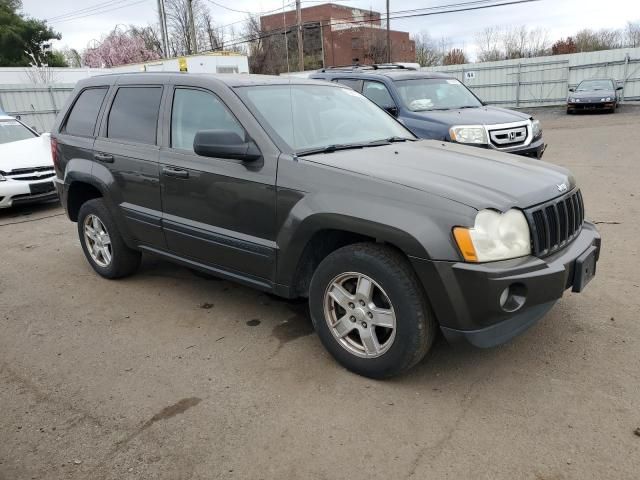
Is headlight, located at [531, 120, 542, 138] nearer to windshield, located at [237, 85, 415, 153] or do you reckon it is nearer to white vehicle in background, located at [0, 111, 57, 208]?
windshield, located at [237, 85, 415, 153]

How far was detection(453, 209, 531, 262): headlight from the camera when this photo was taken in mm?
2660

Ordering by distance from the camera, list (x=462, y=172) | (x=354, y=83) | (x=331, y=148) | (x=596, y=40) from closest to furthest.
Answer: (x=462, y=172) → (x=331, y=148) → (x=354, y=83) → (x=596, y=40)

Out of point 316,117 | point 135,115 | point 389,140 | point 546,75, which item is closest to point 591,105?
point 546,75

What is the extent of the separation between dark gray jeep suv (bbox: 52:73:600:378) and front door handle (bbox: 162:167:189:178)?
0.01 meters

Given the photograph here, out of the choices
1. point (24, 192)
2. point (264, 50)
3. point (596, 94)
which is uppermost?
point (264, 50)

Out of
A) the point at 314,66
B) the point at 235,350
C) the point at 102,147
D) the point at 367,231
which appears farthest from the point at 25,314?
the point at 314,66

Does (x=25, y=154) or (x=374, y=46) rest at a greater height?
(x=374, y=46)

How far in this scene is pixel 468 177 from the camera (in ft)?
10.1

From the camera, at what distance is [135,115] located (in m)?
4.36

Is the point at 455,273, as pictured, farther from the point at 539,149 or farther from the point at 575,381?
the point at 539,149

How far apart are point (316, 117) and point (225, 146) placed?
852 millimetres

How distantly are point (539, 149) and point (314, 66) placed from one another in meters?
47.3

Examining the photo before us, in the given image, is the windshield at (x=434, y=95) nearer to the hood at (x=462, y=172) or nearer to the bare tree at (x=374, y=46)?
the hood at (x=462, y=172)

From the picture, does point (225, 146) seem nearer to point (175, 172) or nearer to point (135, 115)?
point (175, 172)
